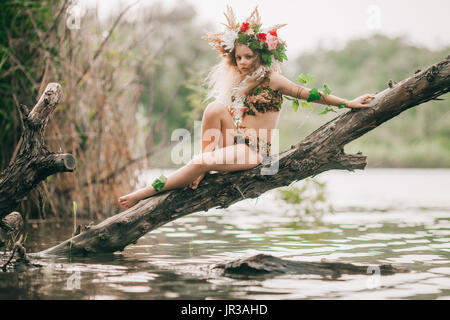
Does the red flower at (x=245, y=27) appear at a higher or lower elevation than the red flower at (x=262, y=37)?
higher

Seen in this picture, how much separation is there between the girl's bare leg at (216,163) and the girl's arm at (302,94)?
23.3 inches

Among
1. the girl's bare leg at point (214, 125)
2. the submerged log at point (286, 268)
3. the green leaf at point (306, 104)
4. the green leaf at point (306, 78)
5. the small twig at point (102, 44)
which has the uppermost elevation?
the small twig at point (102, 44)

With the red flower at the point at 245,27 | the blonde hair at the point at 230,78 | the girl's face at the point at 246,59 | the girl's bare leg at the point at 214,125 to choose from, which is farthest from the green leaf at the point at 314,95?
the red flower at the point at 245,27

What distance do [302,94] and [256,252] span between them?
1.55 metres

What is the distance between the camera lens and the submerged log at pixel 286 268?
4.35 meters

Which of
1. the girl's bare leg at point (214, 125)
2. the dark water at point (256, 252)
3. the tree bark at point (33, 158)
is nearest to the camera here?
the dark water at point (256, 252)

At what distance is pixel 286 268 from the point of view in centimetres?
441

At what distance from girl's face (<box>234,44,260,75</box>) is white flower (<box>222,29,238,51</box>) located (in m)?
0.06

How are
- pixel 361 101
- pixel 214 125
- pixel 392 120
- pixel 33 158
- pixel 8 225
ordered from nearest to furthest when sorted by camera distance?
pixel 33 158
pixel 361 101
pixel 8 225
pixel 214 125
pixel 392 120

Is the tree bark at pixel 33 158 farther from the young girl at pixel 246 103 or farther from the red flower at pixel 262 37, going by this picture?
the red flower at pixel 262 37

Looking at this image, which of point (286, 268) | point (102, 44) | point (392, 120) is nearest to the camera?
point (286, 268)

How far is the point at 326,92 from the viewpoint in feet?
15.9

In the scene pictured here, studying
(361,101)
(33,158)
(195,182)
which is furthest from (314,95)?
(33,158)

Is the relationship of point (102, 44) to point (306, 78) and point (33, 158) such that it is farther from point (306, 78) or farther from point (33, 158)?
point (306, 78)
